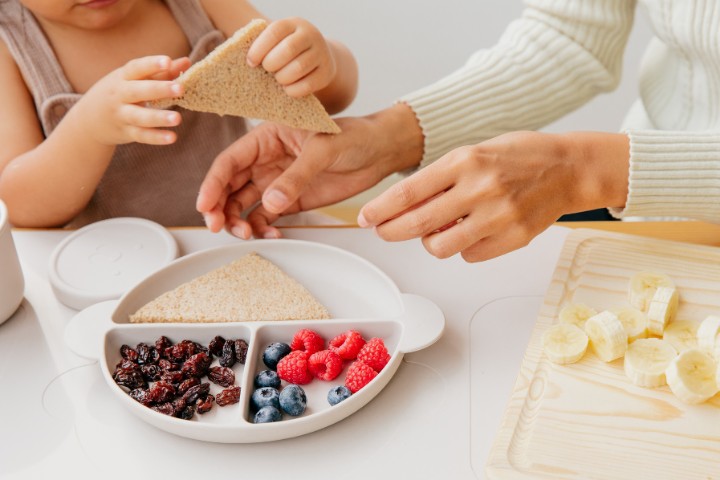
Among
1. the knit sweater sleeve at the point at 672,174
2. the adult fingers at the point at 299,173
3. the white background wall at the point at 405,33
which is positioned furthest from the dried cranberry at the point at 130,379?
the white background wall at the point at 405,33

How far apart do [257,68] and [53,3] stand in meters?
0.37

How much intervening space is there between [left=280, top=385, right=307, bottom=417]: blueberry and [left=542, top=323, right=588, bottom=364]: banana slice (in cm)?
28

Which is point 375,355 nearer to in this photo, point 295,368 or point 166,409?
point 295,368

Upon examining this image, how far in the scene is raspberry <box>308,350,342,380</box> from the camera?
0.86m

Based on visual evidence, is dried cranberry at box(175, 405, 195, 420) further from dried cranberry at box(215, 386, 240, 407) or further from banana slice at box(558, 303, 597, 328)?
banana slice at box(558, 303, 597, 328)

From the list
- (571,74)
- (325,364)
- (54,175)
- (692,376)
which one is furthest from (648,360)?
(54,175)

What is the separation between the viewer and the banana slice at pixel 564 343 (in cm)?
83

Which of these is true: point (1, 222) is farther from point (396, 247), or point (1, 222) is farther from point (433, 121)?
point (433, 121)

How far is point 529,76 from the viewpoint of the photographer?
1315mm

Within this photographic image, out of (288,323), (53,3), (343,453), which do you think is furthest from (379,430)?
(53,3)

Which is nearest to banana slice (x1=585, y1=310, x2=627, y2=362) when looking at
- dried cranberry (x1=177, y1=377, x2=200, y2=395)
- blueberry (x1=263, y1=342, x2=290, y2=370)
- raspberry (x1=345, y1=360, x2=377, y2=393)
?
raspberry (x1=345, y1=360, x2=377, y2=393)

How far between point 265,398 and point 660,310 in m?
0.47

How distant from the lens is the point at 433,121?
4.10 ft

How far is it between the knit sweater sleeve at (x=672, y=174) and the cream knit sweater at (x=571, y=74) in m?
0.17
